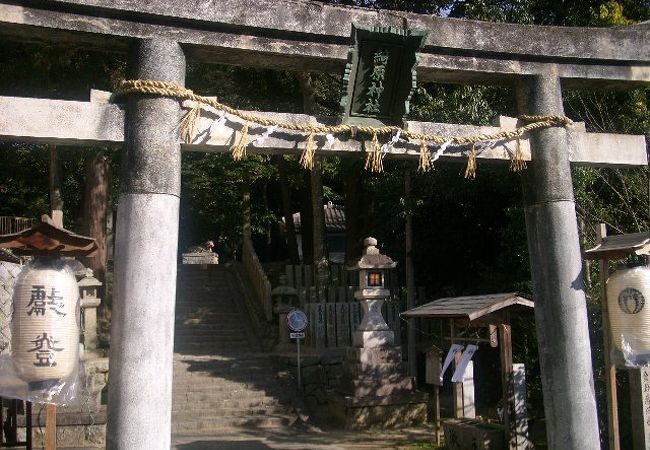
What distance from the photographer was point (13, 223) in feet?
73.4

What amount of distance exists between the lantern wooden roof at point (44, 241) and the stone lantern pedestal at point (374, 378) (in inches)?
309

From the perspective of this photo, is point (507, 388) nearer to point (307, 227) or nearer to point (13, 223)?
point (307, 227)

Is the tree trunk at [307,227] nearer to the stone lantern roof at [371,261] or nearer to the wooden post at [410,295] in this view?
the wooden post at [410,295]

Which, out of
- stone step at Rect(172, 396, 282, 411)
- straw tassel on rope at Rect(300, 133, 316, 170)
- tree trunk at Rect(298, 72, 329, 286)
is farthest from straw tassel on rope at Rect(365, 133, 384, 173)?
tree trunk at Rect(298, 72, 329, 286)

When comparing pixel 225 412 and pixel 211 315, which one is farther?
pixel 211 315

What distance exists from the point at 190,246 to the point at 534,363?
21582 mm

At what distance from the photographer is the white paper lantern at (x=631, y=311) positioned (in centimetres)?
641

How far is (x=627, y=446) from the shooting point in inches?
333

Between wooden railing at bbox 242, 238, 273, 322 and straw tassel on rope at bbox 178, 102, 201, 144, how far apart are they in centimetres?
1221

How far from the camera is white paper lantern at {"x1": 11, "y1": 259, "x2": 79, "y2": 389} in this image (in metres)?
5.12

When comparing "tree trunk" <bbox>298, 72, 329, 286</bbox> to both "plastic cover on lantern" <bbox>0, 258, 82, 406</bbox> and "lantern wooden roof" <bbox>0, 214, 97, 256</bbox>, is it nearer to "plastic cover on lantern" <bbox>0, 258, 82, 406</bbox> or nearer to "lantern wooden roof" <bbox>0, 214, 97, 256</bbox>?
"lantern wooden roof" <bbox>0, 214, 97, 256</bbox>

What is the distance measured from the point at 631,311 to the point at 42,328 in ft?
17.4

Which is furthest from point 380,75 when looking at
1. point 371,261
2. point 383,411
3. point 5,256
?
point 383,411

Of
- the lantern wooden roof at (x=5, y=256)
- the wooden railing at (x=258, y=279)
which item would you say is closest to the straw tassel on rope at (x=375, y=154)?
the lantern wooden roof at (x=5, y=256)
